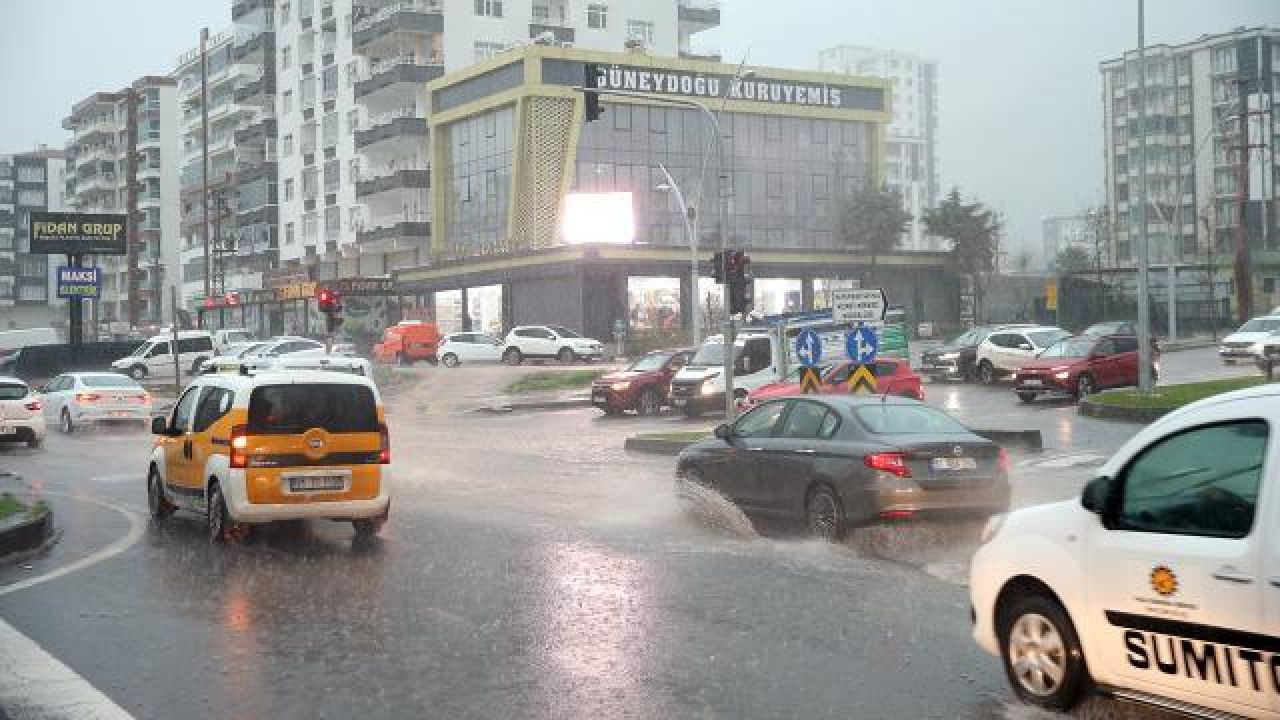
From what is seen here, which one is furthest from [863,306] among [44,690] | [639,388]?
[44,690]

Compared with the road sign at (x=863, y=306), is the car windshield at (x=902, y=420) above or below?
below

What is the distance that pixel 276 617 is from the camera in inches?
364

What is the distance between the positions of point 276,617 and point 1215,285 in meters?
72.3

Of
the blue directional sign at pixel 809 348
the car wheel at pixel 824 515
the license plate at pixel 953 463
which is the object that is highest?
the blue directional sign at pixel 809 348

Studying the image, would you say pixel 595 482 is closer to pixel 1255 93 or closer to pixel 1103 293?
pixel 1103 293

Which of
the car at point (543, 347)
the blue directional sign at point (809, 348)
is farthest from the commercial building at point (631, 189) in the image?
the blue directional sign at point (809, 348)

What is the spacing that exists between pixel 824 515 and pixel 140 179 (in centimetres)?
12628

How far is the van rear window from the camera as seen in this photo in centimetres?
1267

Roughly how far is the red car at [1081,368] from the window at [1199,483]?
26.6 meters

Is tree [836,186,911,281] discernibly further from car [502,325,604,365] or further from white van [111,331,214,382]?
white van [111,331,214,382]

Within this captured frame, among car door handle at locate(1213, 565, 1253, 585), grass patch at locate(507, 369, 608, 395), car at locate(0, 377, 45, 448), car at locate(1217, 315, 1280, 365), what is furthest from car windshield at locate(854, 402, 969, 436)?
car at locate(1217, 315, 1280, 365)

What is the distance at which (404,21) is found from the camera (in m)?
79.2

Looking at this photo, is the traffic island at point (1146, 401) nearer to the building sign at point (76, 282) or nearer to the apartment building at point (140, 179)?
the building sign at point (76, 282)

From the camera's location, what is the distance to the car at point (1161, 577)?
17.9ft
